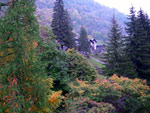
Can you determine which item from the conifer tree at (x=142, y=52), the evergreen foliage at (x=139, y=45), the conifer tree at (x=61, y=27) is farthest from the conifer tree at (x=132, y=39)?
the conifer tree at (x=61, y=27)

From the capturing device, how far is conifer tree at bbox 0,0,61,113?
4.70 meters

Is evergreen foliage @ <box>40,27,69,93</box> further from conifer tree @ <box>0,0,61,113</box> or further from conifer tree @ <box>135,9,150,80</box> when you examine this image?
conifer tree @ <box>135,9,150,80</box>

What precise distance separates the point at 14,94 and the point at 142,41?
1577 centimetres

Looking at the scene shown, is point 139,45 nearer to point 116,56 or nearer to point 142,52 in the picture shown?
point 142,52

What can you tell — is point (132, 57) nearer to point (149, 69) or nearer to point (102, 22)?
point (149, 69)

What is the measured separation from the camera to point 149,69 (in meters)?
15.7

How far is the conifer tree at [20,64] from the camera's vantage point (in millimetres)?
4695

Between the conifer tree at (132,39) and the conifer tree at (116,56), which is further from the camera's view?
the conifer tree at (132,39)

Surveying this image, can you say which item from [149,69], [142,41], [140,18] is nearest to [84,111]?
[149,69]

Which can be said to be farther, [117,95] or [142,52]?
[142,52]

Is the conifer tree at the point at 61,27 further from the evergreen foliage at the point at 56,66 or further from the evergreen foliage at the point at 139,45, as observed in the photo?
the evergreen foliage at the point at 139,45

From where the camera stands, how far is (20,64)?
189 inches

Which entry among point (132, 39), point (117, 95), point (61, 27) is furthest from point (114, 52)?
point (117, 95)

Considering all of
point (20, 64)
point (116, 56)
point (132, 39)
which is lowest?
point (116, 56)
